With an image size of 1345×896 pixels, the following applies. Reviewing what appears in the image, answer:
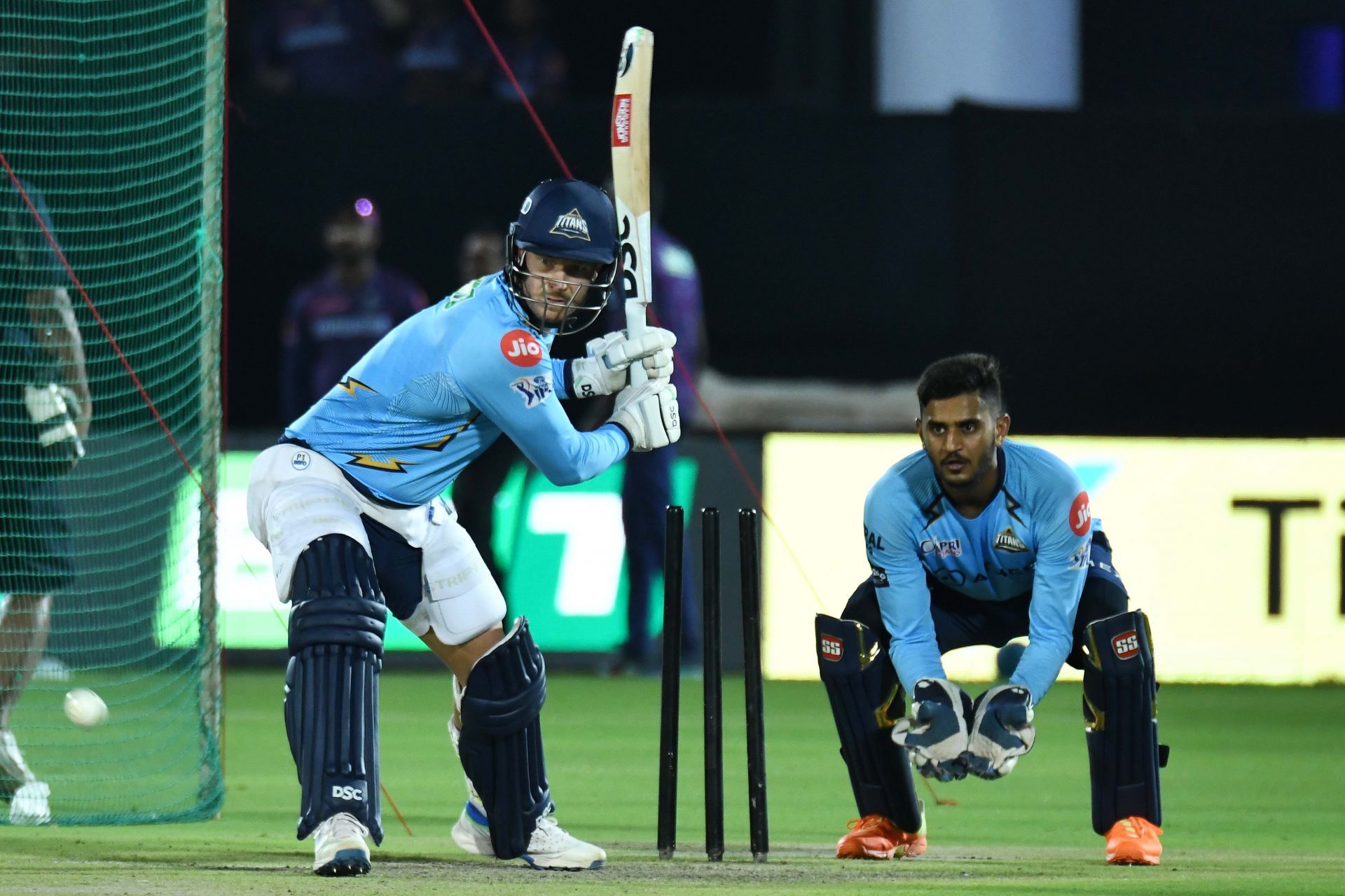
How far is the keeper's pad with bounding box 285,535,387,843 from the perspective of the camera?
5.14m

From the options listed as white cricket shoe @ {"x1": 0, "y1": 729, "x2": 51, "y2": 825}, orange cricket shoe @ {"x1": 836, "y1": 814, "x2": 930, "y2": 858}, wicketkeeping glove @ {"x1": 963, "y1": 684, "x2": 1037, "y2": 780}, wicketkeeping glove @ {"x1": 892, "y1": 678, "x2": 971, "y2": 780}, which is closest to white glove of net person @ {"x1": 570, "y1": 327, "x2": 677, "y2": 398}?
wicketkeeping glove @ {"x1": 892, "y1": 678, "x2": 971, "y2": 780}

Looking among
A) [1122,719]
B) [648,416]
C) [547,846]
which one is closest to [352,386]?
[648,416]

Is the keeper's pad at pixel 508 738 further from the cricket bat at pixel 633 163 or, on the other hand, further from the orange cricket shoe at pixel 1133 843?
the orange cricket shoe at pixel 1133 843

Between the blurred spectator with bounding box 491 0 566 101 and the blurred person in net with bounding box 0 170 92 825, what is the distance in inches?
261

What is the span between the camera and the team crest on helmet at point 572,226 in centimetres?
535

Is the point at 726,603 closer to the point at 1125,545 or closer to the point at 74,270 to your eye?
the point at 1125,545

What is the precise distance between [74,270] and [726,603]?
3.40 metres

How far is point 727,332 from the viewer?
→ 1311cm

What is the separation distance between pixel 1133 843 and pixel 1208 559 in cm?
485

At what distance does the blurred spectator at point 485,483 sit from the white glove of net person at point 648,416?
16.4 ft

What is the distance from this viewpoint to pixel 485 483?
35.0 feet

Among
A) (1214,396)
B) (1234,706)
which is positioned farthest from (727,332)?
(1234,706)

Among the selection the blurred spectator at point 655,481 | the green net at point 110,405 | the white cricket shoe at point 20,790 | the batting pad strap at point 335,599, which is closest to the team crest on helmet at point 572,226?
the batting pad strap at point 335,599

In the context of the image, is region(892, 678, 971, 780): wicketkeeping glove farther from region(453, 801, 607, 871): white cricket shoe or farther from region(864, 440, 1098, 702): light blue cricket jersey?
region(453, 801, 607, 871): white cricket shoe
